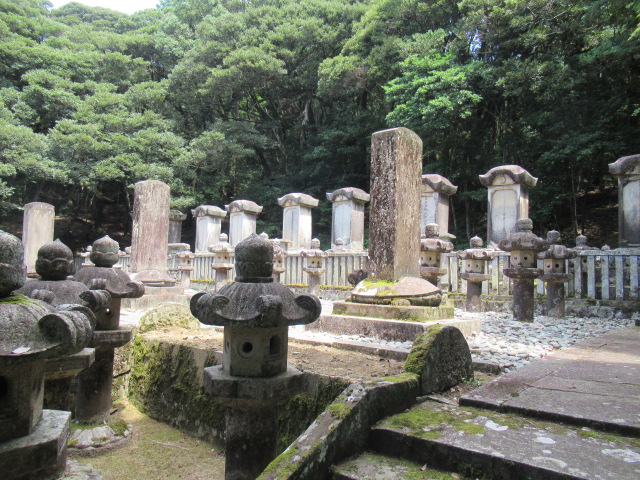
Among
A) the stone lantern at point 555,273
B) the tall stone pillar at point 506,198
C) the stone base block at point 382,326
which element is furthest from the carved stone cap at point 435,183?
the stone base block at point 382,326

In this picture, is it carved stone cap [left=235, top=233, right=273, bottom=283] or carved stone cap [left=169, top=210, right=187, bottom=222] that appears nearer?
carved stone cap [left=235, top=233, right=273, bottom=283]

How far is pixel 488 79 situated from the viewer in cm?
1716

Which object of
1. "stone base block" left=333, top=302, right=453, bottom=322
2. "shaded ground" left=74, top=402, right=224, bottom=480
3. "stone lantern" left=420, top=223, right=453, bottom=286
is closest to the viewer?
"shaded ground" left=74, top=402, right=224, bottom=480

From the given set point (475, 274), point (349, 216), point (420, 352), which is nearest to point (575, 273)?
point (475, 274)

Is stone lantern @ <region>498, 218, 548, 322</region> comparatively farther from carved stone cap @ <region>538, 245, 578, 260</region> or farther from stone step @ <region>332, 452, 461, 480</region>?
stone step @ <region>332, 452, 461, 480</region>

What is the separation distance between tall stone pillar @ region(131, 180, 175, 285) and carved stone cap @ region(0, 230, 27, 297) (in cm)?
895

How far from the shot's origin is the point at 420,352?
3.09 metres

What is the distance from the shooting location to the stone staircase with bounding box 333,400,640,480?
187 cm

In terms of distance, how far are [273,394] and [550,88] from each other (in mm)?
17310

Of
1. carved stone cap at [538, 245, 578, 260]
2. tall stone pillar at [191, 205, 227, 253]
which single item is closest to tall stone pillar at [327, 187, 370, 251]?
tall stone pillar at [191, 205, 227, 253]

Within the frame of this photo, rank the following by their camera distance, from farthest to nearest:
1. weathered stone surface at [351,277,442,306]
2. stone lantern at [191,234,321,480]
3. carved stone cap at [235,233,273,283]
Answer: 1. weathered stone surface at [351,277,442,306]
2. carved stone cap at [235,233,273,283]
3. stone lantern at [191,234,321,480]

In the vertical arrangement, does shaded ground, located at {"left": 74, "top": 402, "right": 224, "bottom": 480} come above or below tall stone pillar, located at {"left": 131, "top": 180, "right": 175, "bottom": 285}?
below

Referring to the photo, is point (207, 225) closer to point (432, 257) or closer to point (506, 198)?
point (506, 198)

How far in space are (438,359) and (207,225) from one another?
17351 mm
